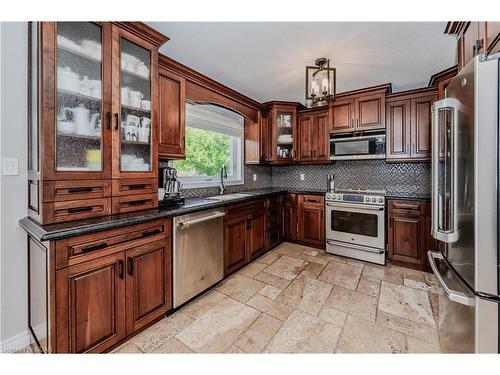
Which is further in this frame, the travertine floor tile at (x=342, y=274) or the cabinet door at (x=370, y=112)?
the cabinet door at (x=370, y=112)

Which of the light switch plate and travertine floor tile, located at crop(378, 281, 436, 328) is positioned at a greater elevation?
the light switch plate

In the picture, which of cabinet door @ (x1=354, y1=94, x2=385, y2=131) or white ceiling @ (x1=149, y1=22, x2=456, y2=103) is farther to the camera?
cabinet door @ (x1=354, y1=94, x2=385, y2=131)

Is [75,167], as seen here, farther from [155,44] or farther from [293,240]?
[293,240]

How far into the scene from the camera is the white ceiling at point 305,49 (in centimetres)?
179

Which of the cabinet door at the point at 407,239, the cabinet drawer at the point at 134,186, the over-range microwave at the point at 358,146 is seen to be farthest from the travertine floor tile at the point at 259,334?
the over-range microwave at the point at 358,146

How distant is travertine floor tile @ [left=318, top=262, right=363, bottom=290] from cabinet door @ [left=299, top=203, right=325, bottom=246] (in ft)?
1.89

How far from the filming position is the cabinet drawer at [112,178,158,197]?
5.55ft

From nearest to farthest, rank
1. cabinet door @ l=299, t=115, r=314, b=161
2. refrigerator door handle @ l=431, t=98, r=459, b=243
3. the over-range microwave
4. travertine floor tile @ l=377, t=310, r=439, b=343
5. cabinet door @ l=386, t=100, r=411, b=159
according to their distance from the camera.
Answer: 1. refrigerator door handle @ l=431, t=98, r=459, b=243
2. travertine floor tile @ l=377, t=310, r=439, b=343
3. cabinet door @ l=386, t=100, r=411, b=159
4. the over-range microwave
5. cabinet door @ l=299, t=115, r=314, b=161

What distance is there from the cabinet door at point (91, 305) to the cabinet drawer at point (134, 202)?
1.26 ft

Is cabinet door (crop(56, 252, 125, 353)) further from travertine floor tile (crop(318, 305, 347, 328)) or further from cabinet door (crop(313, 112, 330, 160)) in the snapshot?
cabinet door (crop(313, 112, 330, 160))

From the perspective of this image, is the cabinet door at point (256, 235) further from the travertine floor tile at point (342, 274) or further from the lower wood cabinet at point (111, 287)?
the lower wood cabinet at point (111, 287)

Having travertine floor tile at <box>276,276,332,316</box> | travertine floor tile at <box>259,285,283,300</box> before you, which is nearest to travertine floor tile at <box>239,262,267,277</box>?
travertine floor tile at <box>259,285,283,300</box>

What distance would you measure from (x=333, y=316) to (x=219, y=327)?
0.97 meters

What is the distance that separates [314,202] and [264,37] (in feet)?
8.00
